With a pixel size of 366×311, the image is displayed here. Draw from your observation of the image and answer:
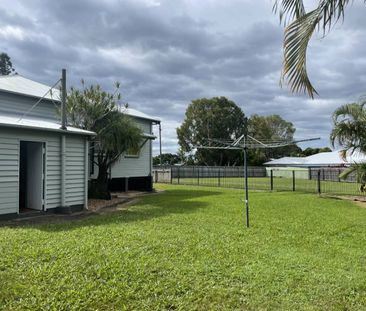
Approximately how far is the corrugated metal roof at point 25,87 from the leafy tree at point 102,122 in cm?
109

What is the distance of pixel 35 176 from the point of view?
1018 cm

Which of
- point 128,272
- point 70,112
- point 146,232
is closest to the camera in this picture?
point 128,272

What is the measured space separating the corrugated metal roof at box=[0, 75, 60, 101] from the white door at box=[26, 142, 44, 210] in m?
3.43

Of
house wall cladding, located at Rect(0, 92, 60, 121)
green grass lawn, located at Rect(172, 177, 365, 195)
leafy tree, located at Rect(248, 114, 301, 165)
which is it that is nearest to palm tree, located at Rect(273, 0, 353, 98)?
house wall cladding, located at Rect(0, 92, 60, 121)

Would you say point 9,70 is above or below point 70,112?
above

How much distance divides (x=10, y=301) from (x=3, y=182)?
592 centimetres

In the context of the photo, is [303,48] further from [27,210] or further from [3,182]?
[27,210]

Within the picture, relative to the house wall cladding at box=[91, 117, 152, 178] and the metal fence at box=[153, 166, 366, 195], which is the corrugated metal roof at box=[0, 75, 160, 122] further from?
the metal fence at box=[153, 166, 366, 195]

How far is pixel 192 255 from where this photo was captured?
17.8 ft

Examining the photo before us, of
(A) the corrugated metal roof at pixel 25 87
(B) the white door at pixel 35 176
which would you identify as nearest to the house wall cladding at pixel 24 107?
(A) the corrugated metal roof at pixel 25 87

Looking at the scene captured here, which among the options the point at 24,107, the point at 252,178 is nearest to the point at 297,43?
the point at 24,107

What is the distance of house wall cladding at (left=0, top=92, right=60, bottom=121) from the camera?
13.5 metres

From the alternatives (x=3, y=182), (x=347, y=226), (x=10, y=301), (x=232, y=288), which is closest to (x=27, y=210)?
(x=3, y=182)

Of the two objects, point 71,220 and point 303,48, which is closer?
point 303,48
